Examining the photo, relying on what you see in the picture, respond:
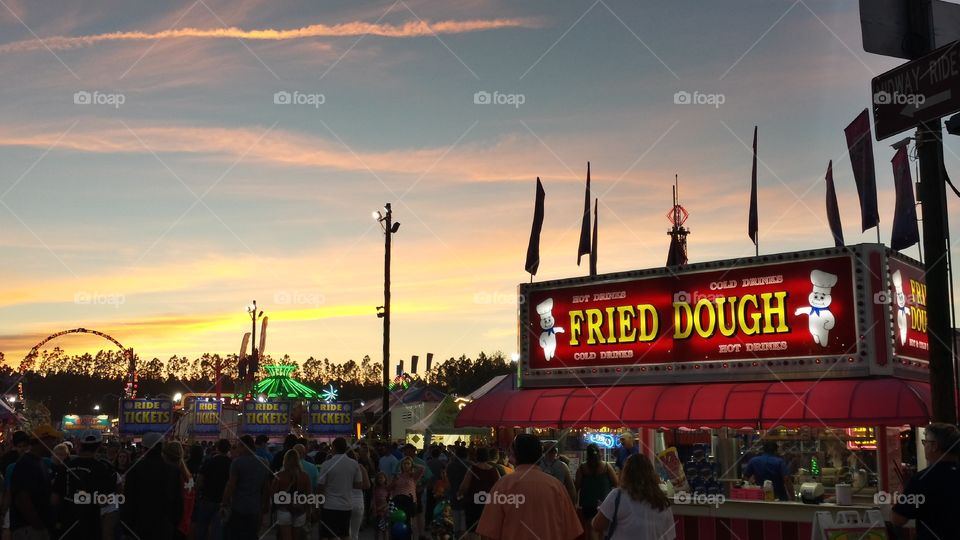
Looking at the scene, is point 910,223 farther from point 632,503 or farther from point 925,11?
point 632,503

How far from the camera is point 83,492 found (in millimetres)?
11023

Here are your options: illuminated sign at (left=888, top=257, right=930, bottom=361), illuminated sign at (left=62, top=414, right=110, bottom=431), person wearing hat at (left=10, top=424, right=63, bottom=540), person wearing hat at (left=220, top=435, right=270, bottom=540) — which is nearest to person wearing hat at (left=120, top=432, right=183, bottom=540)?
person wearing hat at (left=10, top=424, right=63, bottom=540)

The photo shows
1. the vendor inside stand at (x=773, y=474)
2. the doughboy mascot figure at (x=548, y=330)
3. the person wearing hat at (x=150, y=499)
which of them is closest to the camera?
the person wearing hat at (x=150, y=499)

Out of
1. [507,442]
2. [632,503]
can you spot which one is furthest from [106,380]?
[632,503]

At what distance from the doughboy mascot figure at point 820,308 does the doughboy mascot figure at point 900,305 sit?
1104mm

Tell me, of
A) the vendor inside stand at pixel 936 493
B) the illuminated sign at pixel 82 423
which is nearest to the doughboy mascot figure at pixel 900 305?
the vendor inside stand at pixel 936 493

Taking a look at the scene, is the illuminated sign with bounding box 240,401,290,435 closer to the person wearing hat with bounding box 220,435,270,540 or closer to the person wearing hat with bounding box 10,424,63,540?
the person wearing hat with bounding box 220,435,270,540

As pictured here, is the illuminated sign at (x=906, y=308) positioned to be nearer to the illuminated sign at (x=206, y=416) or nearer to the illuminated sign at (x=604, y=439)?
the illuminated sign at (x=604, y=439)

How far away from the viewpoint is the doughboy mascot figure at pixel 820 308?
17.2 metres

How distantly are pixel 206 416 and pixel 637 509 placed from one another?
1488 inches

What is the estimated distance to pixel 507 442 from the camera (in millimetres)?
23391

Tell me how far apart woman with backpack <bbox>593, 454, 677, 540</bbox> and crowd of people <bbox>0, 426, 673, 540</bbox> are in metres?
0.01

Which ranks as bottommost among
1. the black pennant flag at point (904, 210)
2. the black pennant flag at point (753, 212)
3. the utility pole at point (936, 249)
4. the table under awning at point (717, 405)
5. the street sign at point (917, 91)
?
the table under awning at point (717, 405)

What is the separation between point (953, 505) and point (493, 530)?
3.41 m
